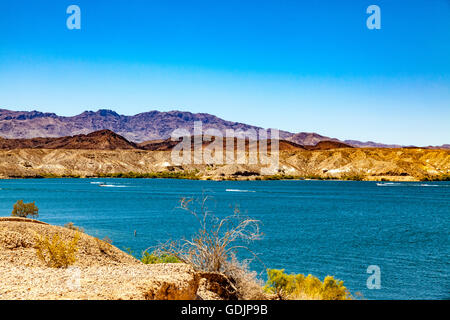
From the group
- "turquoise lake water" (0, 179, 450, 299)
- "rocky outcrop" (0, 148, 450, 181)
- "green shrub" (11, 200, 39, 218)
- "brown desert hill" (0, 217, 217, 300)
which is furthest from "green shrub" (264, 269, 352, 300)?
"rocky outcrop" (0, 148, 450, 181)

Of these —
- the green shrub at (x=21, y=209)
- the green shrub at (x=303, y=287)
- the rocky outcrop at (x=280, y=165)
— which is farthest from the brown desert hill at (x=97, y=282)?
the rocky outcrop at (x=280, y=165)

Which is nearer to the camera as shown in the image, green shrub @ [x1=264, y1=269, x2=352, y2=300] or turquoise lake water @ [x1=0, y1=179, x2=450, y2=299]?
green shrub @ [x1=264, y1=269, x2=352, y2=300]

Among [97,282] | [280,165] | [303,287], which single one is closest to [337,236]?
[303,287]

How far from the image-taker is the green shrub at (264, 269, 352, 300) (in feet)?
38.5

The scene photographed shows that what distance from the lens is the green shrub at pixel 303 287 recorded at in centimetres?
1174

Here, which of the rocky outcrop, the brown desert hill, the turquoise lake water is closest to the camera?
the brown desert hill

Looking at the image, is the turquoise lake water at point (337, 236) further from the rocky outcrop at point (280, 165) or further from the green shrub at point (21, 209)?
the rocky outcrop at point (280, 165)

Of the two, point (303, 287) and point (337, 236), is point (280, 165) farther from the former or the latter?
point (303, 287)

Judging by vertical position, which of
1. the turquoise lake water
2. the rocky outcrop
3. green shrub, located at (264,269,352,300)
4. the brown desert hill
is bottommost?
the turquoise lake water

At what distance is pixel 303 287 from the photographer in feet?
40.7

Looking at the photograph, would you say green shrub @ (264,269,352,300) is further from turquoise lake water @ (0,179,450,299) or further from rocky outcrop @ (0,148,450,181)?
rocky outcrop @ (0,148,450,181)

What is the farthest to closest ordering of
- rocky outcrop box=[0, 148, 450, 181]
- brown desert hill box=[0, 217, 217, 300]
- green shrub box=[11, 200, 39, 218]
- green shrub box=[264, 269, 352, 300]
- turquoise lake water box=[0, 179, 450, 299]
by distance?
rocky outcrop box=[0, 148, 450, 181], green shrub box=[11, 200, 39, 218], turquoise lake water box=[0, 179, 450, 299], green shrub box=[264, 269, 352, 300], brown desert hill box=[0, 217, 217, 300]

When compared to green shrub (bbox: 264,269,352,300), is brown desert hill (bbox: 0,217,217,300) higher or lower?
higher
